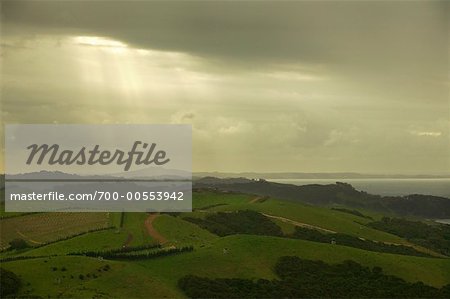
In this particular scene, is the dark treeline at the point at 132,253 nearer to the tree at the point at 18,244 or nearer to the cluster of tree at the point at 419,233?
the tree at the point at 18,244

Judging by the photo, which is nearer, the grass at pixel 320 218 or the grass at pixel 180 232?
the grass at pixel 180 232

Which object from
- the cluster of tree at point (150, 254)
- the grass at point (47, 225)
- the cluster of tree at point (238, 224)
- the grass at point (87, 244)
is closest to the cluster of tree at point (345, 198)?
the cluster of tree at point (238, 224)

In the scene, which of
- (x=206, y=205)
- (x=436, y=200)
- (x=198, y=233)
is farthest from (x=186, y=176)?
(x=436, y=200)

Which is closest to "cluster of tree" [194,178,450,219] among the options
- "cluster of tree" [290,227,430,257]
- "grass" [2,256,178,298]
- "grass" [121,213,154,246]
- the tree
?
"cluster of tree" [290,227,430,257]

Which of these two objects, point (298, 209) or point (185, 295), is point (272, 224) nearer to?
point (298, 209)

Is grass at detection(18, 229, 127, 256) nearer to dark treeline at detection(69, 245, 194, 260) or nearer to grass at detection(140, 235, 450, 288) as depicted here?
dark treeline at detection(69, 245, 194, 260)

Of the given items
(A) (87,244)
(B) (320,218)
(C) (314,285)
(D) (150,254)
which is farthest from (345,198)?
(D) (150,254)
